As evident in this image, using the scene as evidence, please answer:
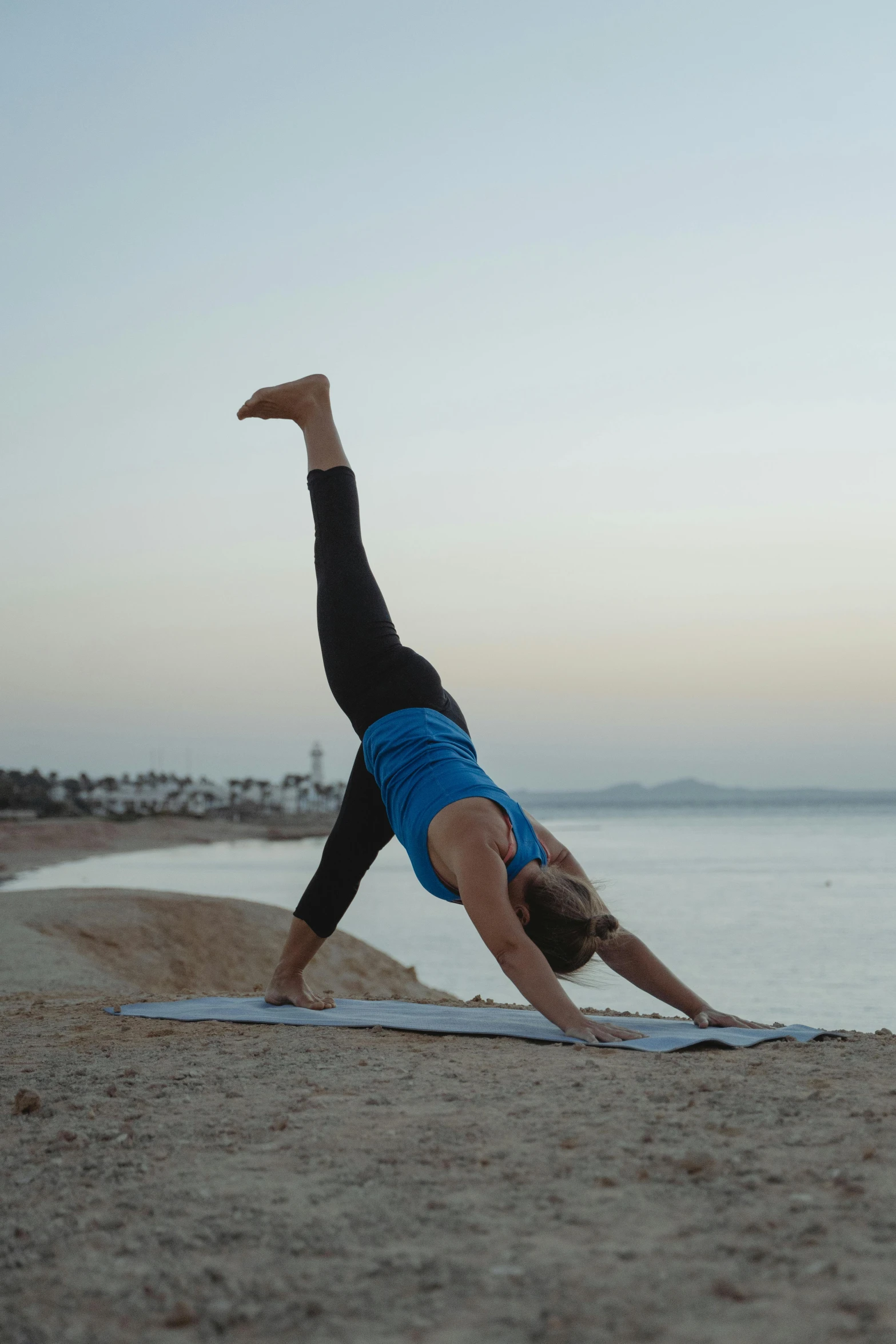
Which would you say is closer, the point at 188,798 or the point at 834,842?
the point at 834,842

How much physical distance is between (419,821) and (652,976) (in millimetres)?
1022

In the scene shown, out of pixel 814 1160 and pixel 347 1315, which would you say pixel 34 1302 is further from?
pixel 814 1160

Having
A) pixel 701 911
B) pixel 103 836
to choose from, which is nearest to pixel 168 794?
pixel 103 836

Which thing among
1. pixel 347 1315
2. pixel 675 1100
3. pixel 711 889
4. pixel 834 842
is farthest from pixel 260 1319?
pixel 834 842

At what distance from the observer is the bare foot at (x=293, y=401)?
4809 mm

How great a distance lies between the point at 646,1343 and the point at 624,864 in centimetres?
3179

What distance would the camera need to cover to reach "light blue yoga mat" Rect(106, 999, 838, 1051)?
3721 millimetres

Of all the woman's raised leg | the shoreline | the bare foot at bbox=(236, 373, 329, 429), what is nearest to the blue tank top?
the woman's raised leg

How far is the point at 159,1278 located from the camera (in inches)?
72.1

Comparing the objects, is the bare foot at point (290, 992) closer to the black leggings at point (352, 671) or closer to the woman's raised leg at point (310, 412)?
the black leggings at point (352, 671)

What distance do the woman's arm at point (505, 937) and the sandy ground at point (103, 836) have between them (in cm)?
2307

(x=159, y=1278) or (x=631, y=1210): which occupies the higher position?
(x=631, y=1210)

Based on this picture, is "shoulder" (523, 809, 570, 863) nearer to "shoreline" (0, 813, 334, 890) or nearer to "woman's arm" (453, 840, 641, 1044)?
"woman's arm" (453, 840, 641, 1044)

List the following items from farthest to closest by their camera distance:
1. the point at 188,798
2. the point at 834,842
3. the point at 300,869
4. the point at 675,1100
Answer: the point at 188,798, the point at 834,842, the point at 300,869, the point at 675,1100
